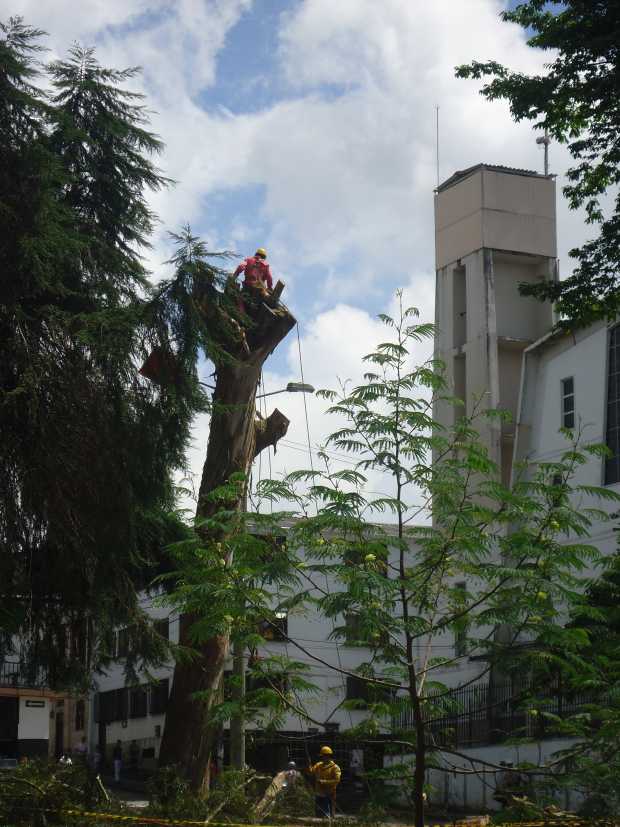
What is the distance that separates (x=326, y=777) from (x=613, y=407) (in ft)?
70.3

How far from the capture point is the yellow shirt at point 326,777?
14.7 metres

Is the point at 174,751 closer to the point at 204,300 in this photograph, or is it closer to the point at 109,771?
the point at 204,300

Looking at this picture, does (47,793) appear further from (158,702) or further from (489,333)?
(489,333)

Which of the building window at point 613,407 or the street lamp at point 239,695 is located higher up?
the building window at point 613,407

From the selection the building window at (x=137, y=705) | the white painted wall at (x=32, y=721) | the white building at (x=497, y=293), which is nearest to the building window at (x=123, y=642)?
the white building at (x=497, y=293)

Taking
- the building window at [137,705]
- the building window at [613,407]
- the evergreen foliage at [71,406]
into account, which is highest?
the building window at [613,407]

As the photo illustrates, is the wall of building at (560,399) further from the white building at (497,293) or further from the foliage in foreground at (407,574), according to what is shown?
the foliage in foreground at (407,574)

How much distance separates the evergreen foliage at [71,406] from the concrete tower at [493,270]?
28050mm

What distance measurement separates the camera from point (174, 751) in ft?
47.3

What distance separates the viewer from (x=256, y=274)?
16.2 metres

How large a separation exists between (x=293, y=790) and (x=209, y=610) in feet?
21.5

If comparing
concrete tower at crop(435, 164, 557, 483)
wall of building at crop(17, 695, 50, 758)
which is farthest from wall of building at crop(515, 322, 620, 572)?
wall of building at crop(17, 695, 50, 758)

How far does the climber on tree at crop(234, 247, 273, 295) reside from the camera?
52.7 feet

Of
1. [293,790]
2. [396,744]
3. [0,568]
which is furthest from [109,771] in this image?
[396,744]
